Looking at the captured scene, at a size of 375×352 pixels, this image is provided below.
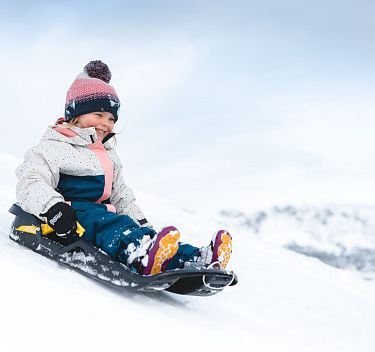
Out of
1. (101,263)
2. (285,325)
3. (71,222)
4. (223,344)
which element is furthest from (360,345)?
(71,222)

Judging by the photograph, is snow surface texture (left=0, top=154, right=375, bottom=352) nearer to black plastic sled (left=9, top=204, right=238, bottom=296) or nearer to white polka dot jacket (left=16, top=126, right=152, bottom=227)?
black plastic sled (left=9, top=204, right=238, bottom=296)

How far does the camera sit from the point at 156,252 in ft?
8.94

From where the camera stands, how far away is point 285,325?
3273 millimetres

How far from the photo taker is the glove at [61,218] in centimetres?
277

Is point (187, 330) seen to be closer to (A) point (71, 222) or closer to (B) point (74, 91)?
(A) point (71, 222)

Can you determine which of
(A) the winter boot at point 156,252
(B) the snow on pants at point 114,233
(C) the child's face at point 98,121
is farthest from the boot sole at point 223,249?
(C) the child's face at point 98,121

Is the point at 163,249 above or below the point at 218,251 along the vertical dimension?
below

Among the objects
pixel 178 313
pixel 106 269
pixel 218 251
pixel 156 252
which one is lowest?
pixel 178 313

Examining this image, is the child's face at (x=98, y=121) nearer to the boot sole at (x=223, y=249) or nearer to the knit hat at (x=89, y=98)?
the knit hat at (x=89, y=98)

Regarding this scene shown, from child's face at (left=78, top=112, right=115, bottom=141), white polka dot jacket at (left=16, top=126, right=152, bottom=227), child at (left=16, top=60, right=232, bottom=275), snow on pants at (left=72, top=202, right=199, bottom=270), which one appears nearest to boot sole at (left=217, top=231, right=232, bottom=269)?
child at (left=16, top=60, right=232, bottom=275)

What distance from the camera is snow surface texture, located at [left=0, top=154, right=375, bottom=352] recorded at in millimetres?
1897

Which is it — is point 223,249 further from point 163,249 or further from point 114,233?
point 114,233

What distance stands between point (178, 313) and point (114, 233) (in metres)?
0.49

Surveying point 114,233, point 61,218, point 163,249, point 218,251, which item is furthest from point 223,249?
point 61,218
